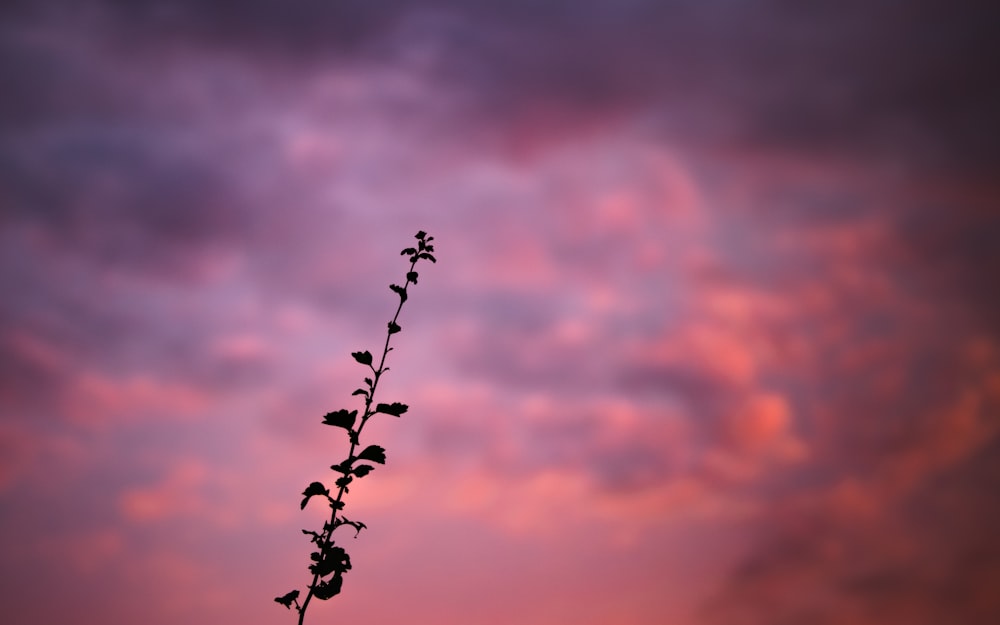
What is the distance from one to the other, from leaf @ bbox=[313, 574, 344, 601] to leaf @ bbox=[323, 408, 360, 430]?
1.48 m

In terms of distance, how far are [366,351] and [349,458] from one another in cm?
123

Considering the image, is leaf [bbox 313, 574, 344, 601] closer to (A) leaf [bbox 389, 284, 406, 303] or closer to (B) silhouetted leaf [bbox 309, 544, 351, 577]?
(B) silhouetted leaf [bbox 309, 544, 351, 577]

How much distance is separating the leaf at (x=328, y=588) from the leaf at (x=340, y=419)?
1485mm

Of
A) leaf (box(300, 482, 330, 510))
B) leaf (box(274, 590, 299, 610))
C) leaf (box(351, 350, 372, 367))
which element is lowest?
leaf (box(274, 590, 299, 610))

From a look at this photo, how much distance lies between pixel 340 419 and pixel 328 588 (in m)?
1.65

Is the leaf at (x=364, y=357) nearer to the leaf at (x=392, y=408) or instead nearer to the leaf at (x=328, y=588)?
the leaf at (x=392, y=408)

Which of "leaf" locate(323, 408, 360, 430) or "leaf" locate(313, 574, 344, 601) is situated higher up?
"leaf" locate(323, 408, 360, 430)

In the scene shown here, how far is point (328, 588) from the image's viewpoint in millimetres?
7969

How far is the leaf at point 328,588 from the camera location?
26.0 feet

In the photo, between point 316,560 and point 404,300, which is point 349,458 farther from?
point 404,300

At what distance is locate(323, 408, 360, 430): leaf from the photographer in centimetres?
845

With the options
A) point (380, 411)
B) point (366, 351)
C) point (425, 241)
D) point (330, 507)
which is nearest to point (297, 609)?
point (330, 507)

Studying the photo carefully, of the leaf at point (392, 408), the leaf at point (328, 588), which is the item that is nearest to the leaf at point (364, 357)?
the leaf at point (392, 408)

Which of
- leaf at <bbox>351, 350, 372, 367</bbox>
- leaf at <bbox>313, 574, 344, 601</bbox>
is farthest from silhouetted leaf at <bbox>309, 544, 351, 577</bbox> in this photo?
leaf at <bbox>351, 350, 372, 367</bbox>
